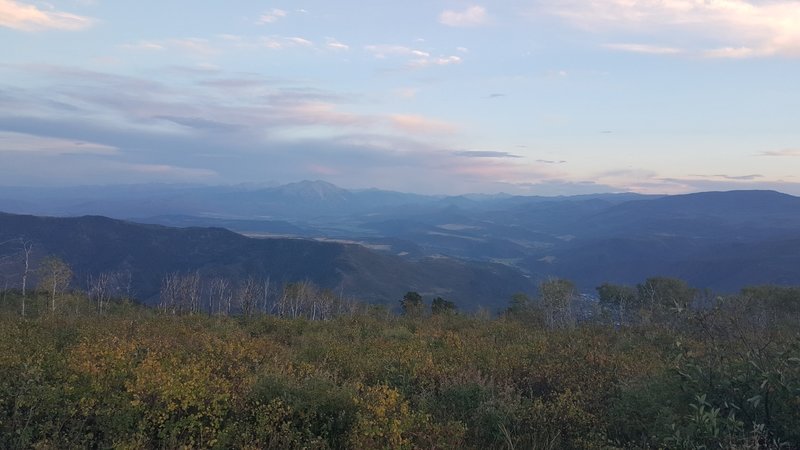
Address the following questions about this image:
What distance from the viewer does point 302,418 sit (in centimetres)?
639

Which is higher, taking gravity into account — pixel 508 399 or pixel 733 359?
pixel 733 359

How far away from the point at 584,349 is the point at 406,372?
537 centimetres

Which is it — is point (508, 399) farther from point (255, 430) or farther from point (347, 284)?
point (347, 284)

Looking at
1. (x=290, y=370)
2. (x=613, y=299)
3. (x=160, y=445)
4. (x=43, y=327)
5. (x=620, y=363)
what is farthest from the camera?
(x=613, y=299)

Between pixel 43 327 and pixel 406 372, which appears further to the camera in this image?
pixel 43 327

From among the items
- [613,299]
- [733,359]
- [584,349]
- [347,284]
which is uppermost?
[733,359]

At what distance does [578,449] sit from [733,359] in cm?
287

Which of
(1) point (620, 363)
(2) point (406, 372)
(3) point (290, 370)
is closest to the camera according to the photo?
(3) point (290, 370)

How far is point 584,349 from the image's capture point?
1207 centimetres

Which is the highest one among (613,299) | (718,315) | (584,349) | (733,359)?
(718,315)

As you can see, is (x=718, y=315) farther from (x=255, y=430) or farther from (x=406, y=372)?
(x=255, y=430)

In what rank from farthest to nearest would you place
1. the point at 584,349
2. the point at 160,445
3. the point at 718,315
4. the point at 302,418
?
1. the point at 584,349
2. the point at 718,315
3. the point at 302,418
4. the point at 160,445

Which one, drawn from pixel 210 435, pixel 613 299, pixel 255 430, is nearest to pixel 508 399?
pixel 255 430

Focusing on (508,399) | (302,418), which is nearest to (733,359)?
(508,399)
